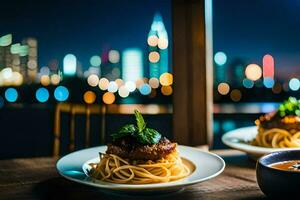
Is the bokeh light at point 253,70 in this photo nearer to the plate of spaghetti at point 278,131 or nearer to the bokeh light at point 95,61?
the bokeh light at point 95,61

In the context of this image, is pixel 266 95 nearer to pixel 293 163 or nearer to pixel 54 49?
pixel 54 49

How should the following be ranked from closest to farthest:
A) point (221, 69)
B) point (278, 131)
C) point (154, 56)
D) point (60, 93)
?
point (278, 131)
point (154, 56)
point (60, 93)
point (221, 69)

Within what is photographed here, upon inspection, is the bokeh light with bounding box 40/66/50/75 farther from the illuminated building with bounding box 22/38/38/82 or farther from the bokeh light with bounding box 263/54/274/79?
the bokeh light with bounding box 263/54/274/79

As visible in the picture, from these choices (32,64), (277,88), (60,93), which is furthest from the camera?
Answer: (32,64)

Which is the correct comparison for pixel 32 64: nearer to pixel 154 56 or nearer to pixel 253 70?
pixel 154 56

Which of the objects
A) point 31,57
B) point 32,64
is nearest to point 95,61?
point 32,64

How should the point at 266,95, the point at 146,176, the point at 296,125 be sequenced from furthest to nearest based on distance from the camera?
the point at 266,95 → the point at 296,125 → the point at 146,176

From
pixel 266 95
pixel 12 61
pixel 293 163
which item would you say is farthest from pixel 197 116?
pixel 12 61
